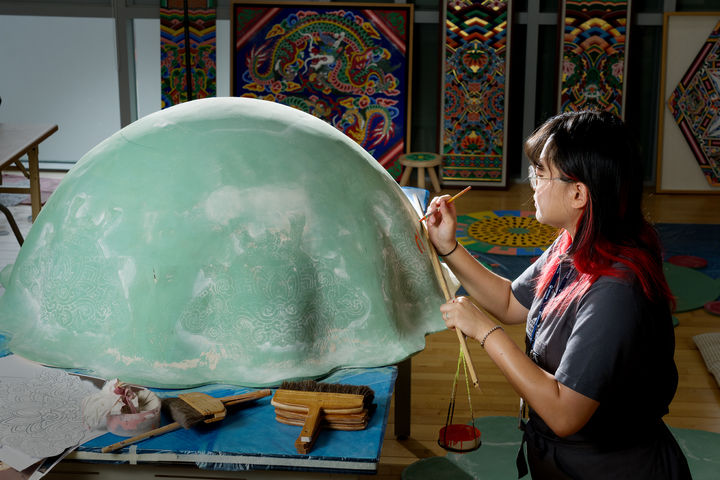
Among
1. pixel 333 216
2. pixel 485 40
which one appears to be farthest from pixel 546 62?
pixel 333 216

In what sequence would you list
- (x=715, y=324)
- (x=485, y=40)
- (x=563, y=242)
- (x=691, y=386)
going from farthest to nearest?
(x=485, y=40) → (x=715, y=324) → (x=691, y=386) → (x=563, y=242)

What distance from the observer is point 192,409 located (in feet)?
6.75

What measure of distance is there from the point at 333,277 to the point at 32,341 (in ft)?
2.94

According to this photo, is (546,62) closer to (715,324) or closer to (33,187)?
(715,324)

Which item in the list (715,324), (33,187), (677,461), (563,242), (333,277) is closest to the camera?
(677,461)

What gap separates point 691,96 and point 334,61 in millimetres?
2902

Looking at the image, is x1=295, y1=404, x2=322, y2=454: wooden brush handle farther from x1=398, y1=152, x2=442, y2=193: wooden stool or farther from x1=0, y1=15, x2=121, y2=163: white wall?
x1=0, y1=15, x2=121, y2=163: white wall

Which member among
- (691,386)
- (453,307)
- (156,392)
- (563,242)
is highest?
(563,242)

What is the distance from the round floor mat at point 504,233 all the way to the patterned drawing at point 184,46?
2.54m

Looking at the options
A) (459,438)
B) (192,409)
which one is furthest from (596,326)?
(459,438)

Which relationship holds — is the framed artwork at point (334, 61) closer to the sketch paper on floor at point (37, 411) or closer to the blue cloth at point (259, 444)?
the sketch paper on floor at point (37, 411)

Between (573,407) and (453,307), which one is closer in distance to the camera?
(573,407)

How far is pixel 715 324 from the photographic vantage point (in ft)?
14.9

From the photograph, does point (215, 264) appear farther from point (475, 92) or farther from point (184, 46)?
point (184, 46)
